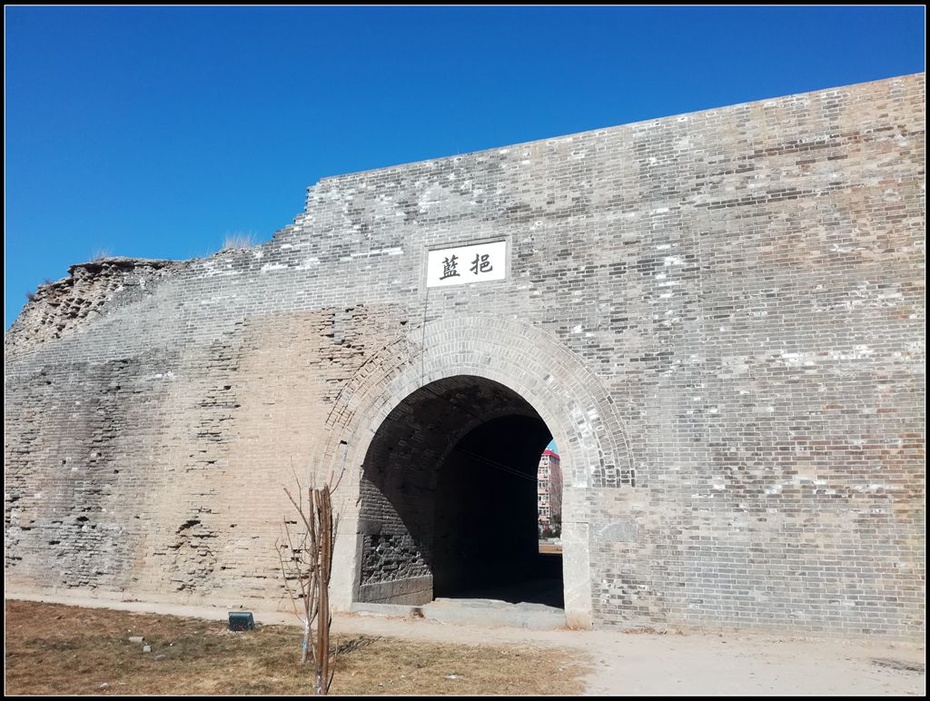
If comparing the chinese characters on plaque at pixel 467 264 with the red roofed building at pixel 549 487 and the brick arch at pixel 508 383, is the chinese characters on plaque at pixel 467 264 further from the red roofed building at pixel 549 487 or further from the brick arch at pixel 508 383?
the red roofed building at pixel 549 487

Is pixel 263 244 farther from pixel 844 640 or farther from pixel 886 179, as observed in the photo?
pixel 844 640

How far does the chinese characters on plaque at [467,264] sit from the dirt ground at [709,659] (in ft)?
16.1

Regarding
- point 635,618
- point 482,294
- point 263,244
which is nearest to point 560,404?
point 482,294

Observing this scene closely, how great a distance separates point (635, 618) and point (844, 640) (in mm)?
2236

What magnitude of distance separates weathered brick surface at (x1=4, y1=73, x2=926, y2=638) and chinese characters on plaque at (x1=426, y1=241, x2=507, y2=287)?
18cm

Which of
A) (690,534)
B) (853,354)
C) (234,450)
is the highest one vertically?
(853,354)

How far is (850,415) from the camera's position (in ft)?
26.9

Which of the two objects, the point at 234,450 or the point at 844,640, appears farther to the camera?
the point at 234,450

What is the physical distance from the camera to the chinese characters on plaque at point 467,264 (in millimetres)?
10430

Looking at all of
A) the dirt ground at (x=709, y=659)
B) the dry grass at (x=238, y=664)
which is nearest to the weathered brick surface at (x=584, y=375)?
the dirt ground at (x=709, y=659)

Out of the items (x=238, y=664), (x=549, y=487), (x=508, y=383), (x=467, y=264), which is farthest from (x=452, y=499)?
(x=549, y=487)

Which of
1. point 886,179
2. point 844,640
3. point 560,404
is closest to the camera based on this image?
point 844,640

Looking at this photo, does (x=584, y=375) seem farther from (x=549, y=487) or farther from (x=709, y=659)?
(x=549, y=487)

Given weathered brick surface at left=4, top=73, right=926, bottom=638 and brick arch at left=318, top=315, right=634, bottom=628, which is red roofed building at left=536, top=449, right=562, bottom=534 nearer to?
weathered brick surface at left=4, top=73, right=926, bottom=638
